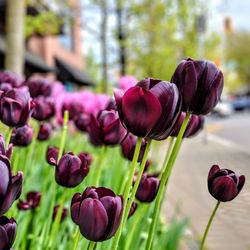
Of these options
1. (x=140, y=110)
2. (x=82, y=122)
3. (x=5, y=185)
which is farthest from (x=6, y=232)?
(x=82, y=122)

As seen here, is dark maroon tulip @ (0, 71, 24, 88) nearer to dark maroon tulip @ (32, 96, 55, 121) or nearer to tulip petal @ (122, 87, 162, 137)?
dark maroon tulip @ (32, 96, 55, 121)

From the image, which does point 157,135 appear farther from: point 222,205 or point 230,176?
point 222,205

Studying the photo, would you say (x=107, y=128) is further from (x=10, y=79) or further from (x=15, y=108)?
(x=10, y=79)

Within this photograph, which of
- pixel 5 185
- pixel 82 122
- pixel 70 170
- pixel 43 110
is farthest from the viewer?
pixel 82 122

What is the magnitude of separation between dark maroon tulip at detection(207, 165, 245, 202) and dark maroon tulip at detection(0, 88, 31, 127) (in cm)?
40

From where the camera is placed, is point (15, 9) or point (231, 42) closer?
point (15, 9)

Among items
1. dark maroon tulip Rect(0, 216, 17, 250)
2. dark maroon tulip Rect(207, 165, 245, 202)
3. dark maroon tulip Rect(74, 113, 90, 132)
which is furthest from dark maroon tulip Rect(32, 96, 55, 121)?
dark maroon tulip Rect(0, 216, 17, 250)

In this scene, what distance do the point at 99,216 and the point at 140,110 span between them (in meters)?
0.17

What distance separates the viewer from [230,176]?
0.99 m

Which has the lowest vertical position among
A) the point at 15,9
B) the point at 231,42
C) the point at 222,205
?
the point at 222,205

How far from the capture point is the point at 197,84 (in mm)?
914

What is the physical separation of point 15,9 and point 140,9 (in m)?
12.5

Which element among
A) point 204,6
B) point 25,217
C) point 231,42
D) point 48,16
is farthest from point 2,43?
point 231,42

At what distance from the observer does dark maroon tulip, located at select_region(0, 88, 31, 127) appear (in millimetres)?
1105
